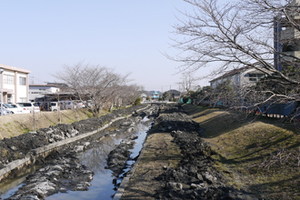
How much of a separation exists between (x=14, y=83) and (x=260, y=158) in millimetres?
36423

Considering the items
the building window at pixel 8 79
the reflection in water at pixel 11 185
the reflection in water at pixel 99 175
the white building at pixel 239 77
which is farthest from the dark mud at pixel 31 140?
the building window at pixel 8 79

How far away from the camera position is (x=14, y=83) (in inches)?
1436

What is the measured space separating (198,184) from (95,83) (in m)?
25.6

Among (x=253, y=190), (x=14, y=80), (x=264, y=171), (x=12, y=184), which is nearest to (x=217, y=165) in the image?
(x=264, y=171)

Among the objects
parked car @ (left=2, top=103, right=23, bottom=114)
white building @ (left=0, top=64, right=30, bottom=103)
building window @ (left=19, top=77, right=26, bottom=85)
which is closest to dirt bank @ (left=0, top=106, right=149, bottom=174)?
parked car @ (left=2, top=103, right=23, bottom=114)

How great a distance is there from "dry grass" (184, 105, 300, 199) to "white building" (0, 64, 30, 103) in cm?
3001

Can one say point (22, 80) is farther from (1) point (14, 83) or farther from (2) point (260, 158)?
(2) point (260, 158)

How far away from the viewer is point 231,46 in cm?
666

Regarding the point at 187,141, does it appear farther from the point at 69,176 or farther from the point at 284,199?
the point at 284,199

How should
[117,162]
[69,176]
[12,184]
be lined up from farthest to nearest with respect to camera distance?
[117,162] → [69,176] → [12,184]

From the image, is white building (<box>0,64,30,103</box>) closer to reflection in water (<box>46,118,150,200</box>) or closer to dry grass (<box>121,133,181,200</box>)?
reflection in water (<box>46,118,150,200</box>)

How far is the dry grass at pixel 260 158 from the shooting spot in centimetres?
692

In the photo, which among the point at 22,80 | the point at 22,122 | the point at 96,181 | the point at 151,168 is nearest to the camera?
the point at 151,168

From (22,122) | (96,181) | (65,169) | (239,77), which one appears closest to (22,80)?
(22,122)
